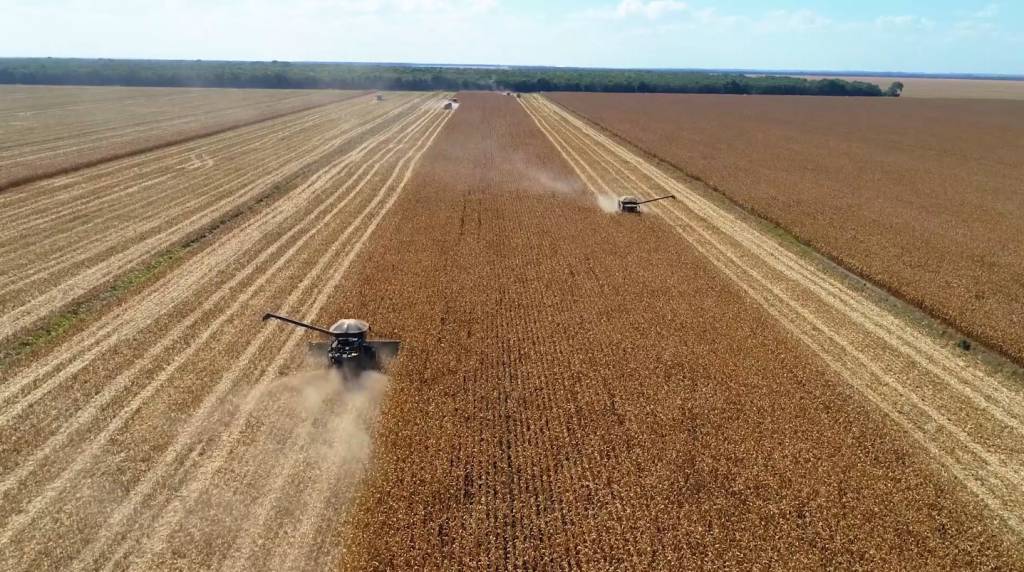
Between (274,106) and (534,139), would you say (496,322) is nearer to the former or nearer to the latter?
(534,139)

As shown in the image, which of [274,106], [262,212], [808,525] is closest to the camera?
[808,525]

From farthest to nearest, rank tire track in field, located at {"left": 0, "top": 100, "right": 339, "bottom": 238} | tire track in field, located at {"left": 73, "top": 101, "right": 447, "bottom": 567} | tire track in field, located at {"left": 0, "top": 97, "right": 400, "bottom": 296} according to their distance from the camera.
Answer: tire track in field, located at {"left": 0, "top": 100, "right": 339, "bottom": 238}
tire track in field, located at {"left": 0, "top": 97, "right": 400, "bottom": 296}
tire track in field, located at {"left": 73, "top": 101, "right": 447, "bottom": 567}

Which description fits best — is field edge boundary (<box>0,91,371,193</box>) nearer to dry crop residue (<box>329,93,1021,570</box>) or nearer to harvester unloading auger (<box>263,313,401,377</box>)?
dry crop residue (<box>329,93,1021,570</box>)

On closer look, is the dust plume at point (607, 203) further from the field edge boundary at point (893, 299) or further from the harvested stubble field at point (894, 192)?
the harvested stubble field at point (894, 192)

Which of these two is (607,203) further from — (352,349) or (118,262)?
(118,262)

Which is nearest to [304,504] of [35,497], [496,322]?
[35,497]

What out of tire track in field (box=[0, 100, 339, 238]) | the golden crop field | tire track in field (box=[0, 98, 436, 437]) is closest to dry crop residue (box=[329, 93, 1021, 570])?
the golden crop field

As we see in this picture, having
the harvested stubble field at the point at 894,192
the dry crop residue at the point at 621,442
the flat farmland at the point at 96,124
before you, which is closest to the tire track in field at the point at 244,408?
the dry crop residue at the point at 621,442
